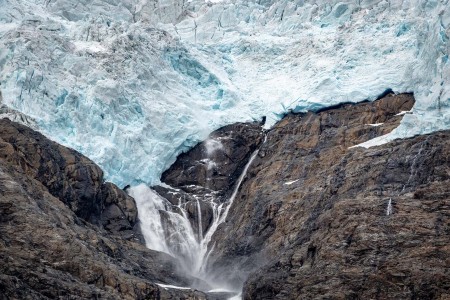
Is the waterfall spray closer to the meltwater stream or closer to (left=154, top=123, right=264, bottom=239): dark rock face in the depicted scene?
the meltwater stream

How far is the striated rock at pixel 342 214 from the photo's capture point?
23.0 m

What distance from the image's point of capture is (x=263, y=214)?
32.9 metres

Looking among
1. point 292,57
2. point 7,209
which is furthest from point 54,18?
point 7,209

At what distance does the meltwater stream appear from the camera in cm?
3488

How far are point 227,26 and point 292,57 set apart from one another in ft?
24.6

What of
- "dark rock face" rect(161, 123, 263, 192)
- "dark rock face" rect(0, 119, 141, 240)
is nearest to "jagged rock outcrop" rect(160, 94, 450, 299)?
"dark rock face" rect(161, 123, 263, 192)

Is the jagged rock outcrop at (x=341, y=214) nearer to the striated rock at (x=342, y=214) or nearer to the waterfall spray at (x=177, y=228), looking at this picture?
the striated rock at (x=342, y=214)

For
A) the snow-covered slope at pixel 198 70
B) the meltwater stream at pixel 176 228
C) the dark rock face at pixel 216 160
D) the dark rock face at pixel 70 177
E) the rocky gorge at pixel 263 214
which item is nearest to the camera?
the rocky gorge at pixel 263 214

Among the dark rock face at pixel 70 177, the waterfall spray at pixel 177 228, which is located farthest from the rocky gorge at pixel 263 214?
the waterfall spray at pixel 177 228

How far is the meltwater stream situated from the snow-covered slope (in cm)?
137

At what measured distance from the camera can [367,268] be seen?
2336cm

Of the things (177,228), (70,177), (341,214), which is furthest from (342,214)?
(70,177)

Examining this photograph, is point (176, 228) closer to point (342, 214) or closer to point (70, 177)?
point (70, 177)

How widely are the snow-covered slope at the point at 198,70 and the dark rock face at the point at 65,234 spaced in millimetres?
2857
